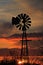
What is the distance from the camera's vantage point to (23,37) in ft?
379

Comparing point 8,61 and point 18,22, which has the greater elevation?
point 18,22

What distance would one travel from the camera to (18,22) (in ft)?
382

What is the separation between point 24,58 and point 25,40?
214 inches

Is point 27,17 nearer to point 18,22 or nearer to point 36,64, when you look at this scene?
point 18,22

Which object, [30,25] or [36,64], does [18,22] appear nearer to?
[30,25]

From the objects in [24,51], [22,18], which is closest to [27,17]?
[22,18]

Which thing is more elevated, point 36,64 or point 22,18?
point 22,18

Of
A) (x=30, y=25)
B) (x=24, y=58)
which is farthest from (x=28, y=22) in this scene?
(x=24, y=58)

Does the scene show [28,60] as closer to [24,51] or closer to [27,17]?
[24,51]

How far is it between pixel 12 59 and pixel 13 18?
30.3 ft

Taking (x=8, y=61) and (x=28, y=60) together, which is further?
(x=28, y=60)

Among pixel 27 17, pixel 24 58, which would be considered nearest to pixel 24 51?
pixel 24 58

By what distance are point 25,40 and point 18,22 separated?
14.3ft

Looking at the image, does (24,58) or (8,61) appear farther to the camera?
(24,58)
